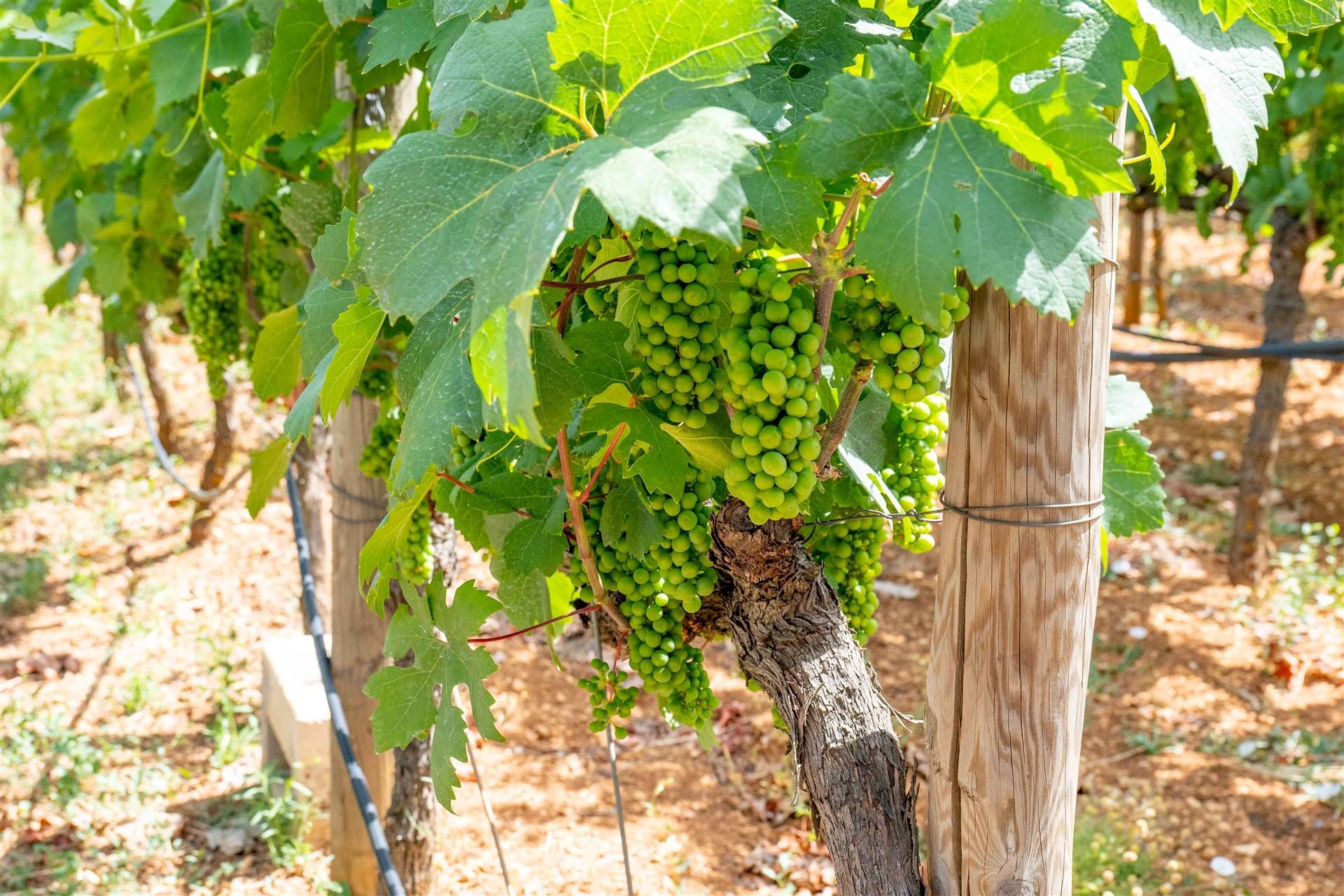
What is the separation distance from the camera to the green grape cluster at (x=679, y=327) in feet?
3.54

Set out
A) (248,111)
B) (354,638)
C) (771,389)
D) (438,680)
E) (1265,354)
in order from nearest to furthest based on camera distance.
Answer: (771,389)
(438,680)
(248,111)
(1265,354)
(354,638)

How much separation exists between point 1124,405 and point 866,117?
2.89 ft

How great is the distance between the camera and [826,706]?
1364mm

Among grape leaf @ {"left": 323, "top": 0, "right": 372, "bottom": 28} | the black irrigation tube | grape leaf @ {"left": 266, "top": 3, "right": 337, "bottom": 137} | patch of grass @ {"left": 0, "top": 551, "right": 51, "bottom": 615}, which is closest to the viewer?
grape leaf @ {"left": 323, "top": 0, "right": 372, "bottom": 28}

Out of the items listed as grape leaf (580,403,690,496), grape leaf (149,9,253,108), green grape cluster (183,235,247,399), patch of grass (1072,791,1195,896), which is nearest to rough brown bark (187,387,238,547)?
green grape cluster (183,235,247,399)

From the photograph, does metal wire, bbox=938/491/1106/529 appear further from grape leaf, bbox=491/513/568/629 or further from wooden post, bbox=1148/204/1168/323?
wooden post, bbox=1148/204/1168/323

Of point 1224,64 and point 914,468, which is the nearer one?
point 1224,64

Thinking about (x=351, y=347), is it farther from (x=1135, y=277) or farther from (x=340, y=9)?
(x=1135, y=277)

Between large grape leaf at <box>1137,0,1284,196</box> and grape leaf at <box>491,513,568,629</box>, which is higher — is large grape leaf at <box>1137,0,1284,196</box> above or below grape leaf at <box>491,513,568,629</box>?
above

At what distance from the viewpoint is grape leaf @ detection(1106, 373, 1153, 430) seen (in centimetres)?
157

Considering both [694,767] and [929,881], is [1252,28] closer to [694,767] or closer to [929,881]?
[929,881]

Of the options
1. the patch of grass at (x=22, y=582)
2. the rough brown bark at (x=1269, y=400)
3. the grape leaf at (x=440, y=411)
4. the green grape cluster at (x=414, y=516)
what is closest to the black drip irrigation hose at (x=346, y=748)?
the green grape cluster at (x=414, y=516)

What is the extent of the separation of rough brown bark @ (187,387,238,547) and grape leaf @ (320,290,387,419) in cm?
431

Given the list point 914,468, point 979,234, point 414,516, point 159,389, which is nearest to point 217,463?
point 159,389
